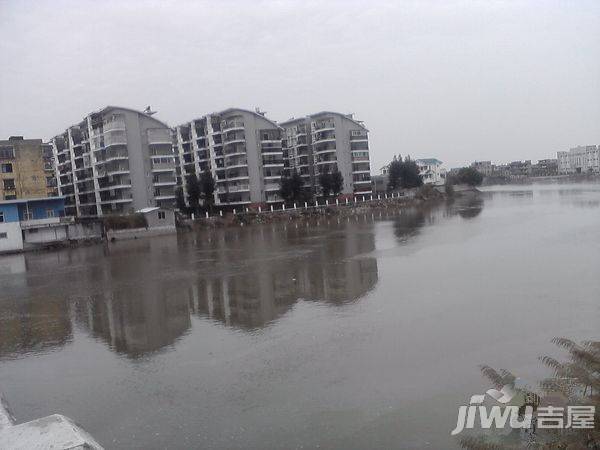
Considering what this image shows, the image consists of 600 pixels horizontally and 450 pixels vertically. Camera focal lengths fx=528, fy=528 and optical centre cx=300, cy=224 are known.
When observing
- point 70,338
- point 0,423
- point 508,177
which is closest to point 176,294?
point 70,338

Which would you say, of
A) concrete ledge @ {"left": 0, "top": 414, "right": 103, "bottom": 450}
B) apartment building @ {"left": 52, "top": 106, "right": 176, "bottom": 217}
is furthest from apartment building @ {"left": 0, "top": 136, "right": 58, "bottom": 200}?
concrete ledge @ {"left": 0, "top": 414, "right": 103, "bottom": 450}

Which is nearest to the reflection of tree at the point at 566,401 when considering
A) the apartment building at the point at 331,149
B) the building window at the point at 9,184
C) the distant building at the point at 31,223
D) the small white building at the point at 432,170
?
the distant building at the point at 31,223

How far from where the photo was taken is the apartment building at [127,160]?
43.8m

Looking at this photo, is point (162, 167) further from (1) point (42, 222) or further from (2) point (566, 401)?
(2) point (566, 401)

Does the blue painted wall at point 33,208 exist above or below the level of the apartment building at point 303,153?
below

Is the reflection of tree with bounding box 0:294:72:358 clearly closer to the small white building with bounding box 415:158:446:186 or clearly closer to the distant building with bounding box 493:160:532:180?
the small white building with bounding box 415:158:446:186

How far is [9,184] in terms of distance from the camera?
122ft

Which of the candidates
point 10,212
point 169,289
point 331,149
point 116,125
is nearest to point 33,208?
point 10,212

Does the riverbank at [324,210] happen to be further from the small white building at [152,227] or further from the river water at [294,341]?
the river water at [294,341]

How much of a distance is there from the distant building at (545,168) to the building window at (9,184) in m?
108

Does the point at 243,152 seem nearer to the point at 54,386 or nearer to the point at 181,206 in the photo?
the point at 181,206

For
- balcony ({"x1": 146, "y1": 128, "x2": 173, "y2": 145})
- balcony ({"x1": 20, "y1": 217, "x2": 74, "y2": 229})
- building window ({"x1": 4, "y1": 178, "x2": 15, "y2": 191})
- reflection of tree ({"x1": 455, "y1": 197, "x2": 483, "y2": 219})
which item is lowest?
reflection of tree ({"x1": 455, "y1": 197, "x2": 483, "y2": 219})

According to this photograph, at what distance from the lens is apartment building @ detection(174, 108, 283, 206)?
4953 cm

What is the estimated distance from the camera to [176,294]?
47.3ft
